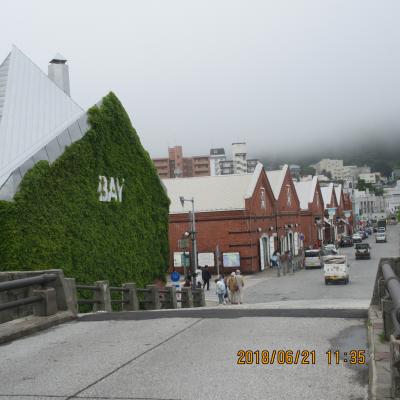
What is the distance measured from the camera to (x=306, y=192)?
74.1 meters

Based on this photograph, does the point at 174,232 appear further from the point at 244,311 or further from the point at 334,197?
the point at 334,197

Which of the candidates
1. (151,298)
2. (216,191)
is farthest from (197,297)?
(216,191)

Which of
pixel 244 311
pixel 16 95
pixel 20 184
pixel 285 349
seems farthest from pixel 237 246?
pixel 285 349

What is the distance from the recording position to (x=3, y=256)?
48.3 ft

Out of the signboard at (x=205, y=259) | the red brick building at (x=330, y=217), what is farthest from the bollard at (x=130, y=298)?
the red brick building at (x=330, y=217)

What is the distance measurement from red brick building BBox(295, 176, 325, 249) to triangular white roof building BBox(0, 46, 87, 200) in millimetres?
48802

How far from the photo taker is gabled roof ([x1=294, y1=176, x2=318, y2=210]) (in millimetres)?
72312

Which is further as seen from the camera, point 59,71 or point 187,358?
point 59,71

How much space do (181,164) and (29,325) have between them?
597 feet

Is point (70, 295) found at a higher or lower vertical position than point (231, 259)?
higher

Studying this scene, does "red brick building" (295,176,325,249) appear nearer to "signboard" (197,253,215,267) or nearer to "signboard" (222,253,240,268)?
"signboard" (222,253,240,268)

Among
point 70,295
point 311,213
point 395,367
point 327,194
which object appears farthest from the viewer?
point 327,194

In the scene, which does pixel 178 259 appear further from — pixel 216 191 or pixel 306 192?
pixel 306 192

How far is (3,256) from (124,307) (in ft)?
14.7
